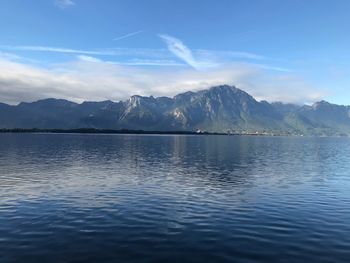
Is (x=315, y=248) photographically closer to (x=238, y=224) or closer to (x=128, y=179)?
(x=238, y=224)

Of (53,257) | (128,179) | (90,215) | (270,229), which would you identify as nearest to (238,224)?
(270,229)

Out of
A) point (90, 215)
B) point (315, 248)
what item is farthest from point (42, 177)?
point (315, 248)

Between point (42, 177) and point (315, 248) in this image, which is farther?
point (42, 177)

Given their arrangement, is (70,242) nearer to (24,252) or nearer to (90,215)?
(24,252)

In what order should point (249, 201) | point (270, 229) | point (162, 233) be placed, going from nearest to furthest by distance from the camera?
point (162, 233)
point (270, 229)
point (249, 201)

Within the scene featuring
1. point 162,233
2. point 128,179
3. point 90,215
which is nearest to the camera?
point 162,233

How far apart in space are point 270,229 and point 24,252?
25.7 metres

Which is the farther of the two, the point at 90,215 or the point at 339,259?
the point at 90,215

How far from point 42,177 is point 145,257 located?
2116 inches

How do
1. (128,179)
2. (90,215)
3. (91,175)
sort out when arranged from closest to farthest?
(90,215)
(128,179)
(91,175)

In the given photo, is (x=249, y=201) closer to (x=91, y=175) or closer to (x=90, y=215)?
(x=90, y=215)

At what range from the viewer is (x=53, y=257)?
1192 inches

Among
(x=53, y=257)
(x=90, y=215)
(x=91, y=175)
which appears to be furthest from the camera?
(x=91, y=175)

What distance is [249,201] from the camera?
55.2 metres
